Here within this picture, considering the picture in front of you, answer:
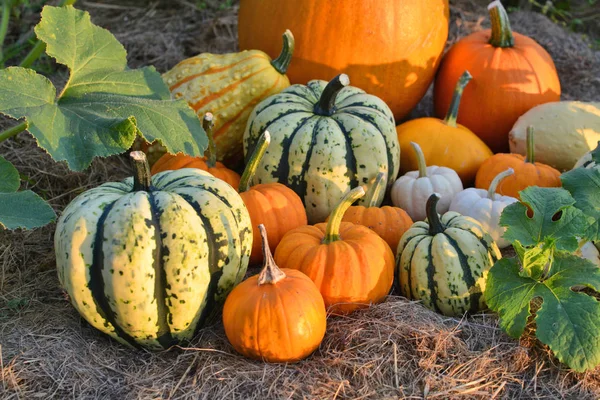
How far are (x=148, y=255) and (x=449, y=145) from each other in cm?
192

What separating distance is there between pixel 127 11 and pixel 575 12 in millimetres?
3732

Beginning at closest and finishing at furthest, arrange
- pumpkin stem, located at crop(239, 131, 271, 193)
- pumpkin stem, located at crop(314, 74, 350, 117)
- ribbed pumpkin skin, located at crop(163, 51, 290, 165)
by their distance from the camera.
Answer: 1. pumpkin stem, located at crop(239, 131, 271, 193)
2. pumpkin stem, located at crop(314, 74, 350, 117)
3. ribbed pumpkin skin, located at crop(163, 51, 290, 165)

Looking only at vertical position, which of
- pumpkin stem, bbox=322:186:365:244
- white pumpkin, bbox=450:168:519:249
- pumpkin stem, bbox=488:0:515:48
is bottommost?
white pumpkin, bbox=450:168:519:249

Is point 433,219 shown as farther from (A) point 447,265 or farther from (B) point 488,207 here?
(B) point 488,207

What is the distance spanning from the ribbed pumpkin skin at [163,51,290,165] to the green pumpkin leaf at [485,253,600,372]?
1597mm

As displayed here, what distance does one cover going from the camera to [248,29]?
3.97 metres

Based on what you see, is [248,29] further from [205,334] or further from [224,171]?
[205,334]

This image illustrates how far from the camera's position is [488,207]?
3.03m

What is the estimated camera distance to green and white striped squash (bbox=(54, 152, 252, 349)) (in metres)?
2.18

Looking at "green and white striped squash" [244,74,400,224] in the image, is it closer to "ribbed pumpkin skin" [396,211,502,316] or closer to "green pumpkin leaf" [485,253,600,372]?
"ribbed pumpkin skin" [396,211,502,316]

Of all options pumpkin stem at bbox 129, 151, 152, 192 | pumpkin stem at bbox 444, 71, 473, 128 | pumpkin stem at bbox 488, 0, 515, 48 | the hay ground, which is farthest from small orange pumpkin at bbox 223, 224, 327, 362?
pumpkin stem at bbox 488, 0, 515, 48

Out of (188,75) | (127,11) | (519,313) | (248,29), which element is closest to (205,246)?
(519,313)

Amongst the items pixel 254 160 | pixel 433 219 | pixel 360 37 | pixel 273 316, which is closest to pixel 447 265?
pixel 433 219

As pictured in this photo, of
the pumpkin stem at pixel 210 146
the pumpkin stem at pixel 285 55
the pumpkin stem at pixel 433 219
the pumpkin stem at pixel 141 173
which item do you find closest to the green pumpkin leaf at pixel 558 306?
the pumpkin stem at pixel 433 219
